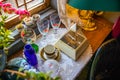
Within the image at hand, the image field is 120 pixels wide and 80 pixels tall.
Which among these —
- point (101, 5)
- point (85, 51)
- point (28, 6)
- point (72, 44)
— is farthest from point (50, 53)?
point (101, 5)

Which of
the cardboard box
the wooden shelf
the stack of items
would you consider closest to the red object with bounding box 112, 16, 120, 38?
the wooden shelf

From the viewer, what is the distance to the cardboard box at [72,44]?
116cm

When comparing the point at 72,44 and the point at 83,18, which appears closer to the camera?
the point at 72,44

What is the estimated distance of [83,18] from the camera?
1434mm

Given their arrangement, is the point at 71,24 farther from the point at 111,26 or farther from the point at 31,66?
the point at 31,66

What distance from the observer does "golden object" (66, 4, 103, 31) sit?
134 cm

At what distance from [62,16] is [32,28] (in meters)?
0.23

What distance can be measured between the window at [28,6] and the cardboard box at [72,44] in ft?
1.15

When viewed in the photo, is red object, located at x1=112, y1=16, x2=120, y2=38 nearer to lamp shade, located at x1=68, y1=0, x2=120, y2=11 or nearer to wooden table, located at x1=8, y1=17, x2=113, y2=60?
wooden table, located at x1=8, y1=17, x2=113, y2=60

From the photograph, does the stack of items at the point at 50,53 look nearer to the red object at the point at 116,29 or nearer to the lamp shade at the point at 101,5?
the red object at the point at 116,29

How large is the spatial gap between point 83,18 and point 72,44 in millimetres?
349

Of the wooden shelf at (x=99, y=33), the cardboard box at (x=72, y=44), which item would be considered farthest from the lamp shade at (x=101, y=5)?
the wooden shelf at (x=99, y=33)

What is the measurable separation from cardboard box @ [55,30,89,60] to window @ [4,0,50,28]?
1.15 ft

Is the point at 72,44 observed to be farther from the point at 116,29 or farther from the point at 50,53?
the point at 116,29
